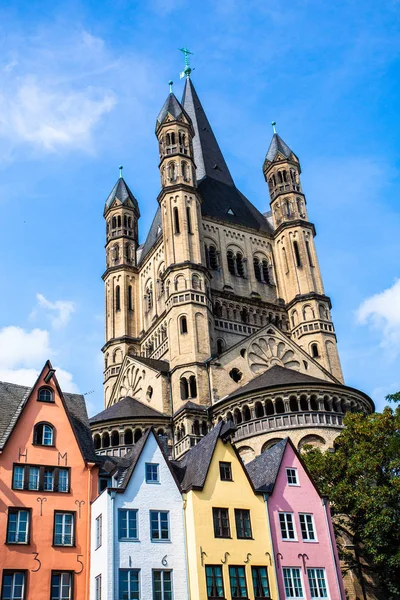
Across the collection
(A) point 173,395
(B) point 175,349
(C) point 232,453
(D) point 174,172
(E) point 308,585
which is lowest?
(E) point 308,585

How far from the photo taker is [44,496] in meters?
28.3

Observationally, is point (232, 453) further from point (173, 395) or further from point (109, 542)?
point (173, 395)

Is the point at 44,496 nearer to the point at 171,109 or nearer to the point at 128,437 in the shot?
the point at 128,437

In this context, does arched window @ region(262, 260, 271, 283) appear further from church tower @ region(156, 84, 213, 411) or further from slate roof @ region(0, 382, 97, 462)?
slate roof @ region(0, 382, 97, 462)

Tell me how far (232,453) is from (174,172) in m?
40.3

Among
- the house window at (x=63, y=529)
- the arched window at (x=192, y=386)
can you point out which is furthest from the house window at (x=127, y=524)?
the arched window at (x=192, y=386)

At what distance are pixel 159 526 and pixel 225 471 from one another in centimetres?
388

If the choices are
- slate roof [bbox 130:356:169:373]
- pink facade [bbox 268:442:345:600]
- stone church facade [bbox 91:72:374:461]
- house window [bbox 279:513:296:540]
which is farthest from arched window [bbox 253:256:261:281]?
house window [bbox 279:513:296:540]

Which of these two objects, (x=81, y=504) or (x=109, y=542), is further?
(x=81, y=504)

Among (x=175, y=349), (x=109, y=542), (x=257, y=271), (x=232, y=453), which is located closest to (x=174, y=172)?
(x=257, y=271)

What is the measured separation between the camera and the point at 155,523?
28047 millimetres

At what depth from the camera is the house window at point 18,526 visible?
27.0 m

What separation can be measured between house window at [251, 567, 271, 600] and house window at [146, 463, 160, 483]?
5.43m

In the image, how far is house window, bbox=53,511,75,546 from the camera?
27.8 metres
